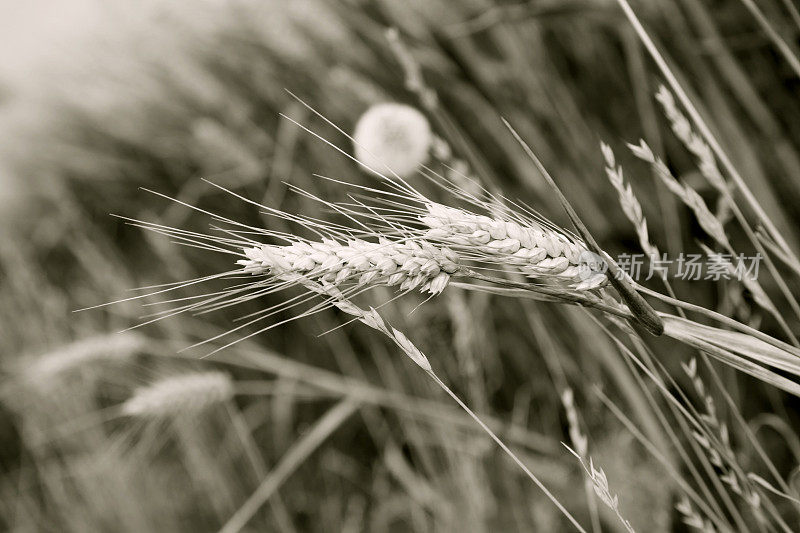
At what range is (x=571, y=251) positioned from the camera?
0.31 metres

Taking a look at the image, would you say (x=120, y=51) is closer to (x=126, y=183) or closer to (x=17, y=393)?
(x=126, y=183)

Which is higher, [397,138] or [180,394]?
[397,138]

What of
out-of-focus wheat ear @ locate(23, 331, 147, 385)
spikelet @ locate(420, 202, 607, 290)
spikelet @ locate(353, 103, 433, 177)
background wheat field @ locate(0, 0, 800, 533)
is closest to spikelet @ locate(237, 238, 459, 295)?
spikelet @ locate(420, 202, 607, 290)

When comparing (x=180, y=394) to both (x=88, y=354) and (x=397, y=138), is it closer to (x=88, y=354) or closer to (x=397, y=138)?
(x=88, y=354)

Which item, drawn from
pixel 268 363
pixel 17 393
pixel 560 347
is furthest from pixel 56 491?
pixel 560 347

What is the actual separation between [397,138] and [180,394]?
0.42m

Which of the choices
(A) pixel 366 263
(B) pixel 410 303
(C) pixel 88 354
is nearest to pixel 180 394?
(C) pixel 88 354

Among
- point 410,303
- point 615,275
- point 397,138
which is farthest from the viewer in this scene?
point 410,303

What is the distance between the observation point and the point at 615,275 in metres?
0.28

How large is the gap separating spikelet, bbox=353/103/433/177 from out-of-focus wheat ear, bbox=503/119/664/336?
0.51m

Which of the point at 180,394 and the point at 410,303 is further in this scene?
the point at 410,303

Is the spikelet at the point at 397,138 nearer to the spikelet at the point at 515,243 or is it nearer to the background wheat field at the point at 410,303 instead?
the background wheat field at the point at 410,303

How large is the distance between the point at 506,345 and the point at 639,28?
70 cm

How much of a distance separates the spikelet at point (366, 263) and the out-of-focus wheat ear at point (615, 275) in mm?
58
